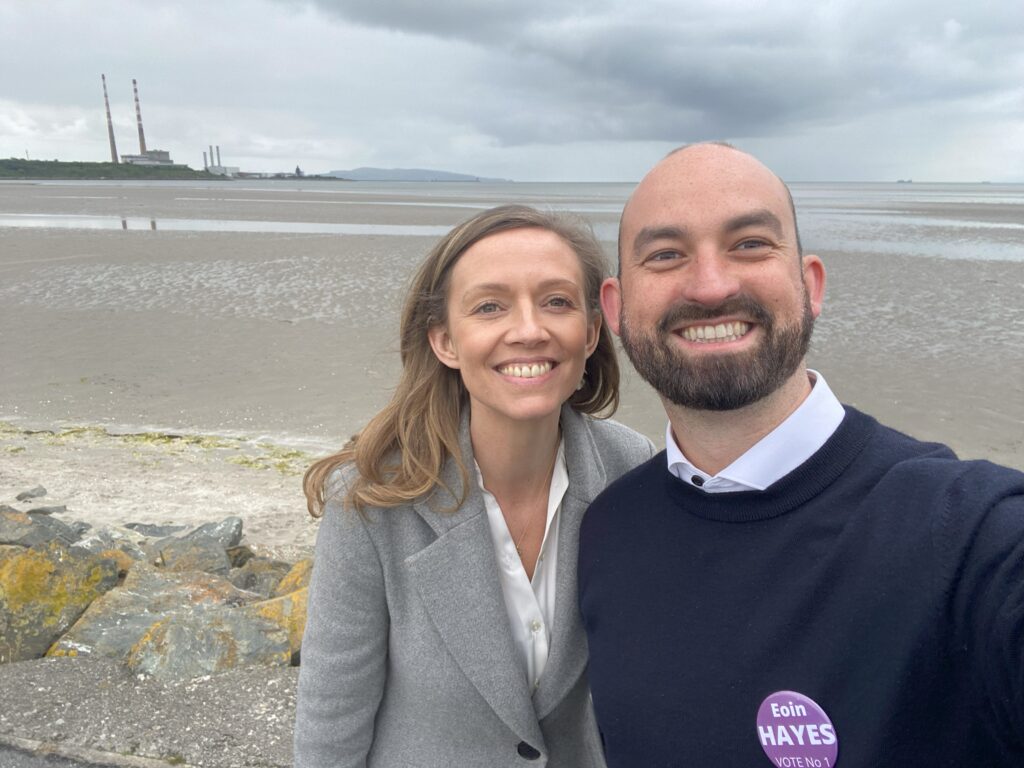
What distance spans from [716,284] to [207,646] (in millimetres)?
2831

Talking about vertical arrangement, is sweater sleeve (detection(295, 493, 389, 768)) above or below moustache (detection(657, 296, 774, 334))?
below

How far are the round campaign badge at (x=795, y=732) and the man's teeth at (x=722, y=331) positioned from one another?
76 cm

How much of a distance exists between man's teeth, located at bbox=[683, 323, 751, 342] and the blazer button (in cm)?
113

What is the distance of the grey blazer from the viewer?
6.45 ft

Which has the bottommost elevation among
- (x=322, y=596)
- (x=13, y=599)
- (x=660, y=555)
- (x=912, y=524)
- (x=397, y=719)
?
(x=13, y=599)

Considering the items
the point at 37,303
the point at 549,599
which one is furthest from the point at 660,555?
the point at 37,303

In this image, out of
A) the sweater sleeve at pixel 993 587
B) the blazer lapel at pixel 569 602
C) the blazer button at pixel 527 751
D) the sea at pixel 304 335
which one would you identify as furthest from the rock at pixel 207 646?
the sweater sleeve at pixel 993 587

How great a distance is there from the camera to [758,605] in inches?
63.2

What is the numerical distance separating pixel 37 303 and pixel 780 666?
17039 millimetres

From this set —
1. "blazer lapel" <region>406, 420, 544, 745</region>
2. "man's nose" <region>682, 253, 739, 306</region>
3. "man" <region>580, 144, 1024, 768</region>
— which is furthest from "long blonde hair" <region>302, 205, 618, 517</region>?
"man's nose" <region>682, 253, 739, 306</region>

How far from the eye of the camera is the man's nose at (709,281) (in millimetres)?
1802

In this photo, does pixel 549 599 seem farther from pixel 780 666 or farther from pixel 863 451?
pixel 863 451

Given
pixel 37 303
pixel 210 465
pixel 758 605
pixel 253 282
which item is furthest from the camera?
pixel 253 282

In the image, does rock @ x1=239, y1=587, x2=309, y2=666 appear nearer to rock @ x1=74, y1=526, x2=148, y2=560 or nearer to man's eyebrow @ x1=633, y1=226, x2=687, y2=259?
rock @ x1=74, y1=526, x2=148, y2=560
